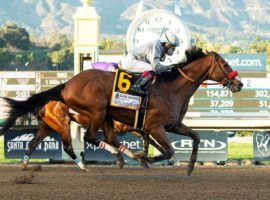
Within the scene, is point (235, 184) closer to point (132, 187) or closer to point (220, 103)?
point (132, 187)

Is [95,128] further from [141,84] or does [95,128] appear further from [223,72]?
[223,72]

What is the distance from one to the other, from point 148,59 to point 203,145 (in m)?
6.04

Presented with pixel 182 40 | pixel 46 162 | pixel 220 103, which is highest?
pixel 182 40

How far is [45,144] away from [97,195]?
9.14 m

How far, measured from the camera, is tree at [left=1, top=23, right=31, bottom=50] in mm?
100944

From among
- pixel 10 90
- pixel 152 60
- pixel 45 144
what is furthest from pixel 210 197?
pixel 10 90

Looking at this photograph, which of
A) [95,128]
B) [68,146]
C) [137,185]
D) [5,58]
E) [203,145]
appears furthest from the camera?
[5,58]

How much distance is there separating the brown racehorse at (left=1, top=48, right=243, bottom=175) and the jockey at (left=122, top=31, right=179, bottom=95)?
18 cm

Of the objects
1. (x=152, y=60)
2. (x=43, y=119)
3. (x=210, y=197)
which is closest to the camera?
(x=210, y=197)

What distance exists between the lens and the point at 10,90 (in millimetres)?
23406

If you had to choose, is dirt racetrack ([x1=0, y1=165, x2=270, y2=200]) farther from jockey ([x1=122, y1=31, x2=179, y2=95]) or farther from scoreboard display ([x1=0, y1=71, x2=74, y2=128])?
scoreboard display ([x1=0, y1=71, x2=74, y2=128])

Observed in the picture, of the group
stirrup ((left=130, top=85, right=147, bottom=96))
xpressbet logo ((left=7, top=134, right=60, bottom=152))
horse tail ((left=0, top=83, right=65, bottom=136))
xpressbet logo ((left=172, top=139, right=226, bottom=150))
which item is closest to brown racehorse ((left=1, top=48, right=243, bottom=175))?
horse tail ((left=0, top=83, right=65, bottom=136))

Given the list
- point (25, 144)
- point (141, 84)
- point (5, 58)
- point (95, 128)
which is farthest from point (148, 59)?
point (5, 58)

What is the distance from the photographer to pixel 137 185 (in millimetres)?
12250
